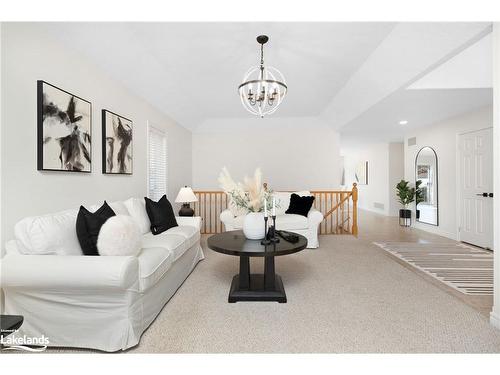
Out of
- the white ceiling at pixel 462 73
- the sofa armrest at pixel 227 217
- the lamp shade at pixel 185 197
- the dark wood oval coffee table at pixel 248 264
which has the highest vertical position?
the white ceiling at pixel 462 73

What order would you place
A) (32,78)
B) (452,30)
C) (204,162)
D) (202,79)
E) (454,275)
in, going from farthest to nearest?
(204,162) < (202,79) < (454,275) < (452,30) < (32,78)

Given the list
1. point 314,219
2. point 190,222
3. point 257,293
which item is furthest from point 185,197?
point 257,293

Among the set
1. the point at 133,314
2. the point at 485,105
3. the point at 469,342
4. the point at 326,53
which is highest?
the point at 326,53

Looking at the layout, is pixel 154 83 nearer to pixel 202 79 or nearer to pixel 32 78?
pixel 202 79

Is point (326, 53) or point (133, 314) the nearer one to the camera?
point (133, 314)

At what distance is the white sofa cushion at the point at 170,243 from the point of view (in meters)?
2.50

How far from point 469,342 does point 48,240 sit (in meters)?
3.08

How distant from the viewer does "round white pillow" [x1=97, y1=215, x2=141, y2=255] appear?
1916mm

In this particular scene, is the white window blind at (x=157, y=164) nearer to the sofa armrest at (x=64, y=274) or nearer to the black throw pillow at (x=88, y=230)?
the black throw pillow at (x=88, y=230)

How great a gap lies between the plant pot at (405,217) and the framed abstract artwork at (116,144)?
20.6 feet

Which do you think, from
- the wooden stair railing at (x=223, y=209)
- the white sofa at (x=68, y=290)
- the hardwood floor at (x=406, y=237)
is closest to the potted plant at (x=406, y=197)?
the hardwood floor at (x=406, y=237)

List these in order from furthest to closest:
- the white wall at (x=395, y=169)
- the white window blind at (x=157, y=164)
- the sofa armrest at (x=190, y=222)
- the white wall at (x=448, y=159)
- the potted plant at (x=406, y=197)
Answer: the white wall at (x=395, y=169), the potted plant at (x=406, y=197), the white wall at (x=448, y=159), the white window blind at (x=157, y=164), the sofa armrest at (x=190, y=222)
